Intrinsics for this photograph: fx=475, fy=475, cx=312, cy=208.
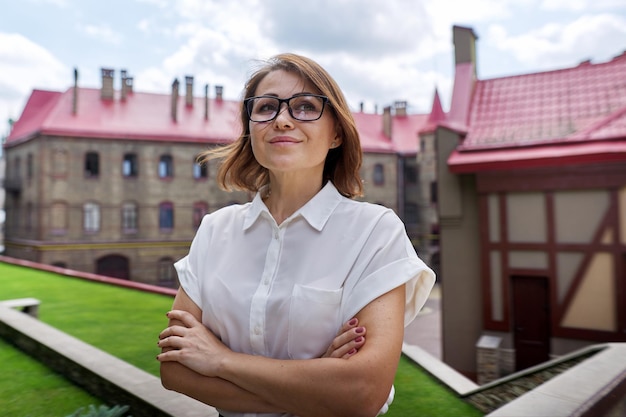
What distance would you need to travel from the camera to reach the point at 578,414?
2529mm

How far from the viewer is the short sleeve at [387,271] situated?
62.8 inches

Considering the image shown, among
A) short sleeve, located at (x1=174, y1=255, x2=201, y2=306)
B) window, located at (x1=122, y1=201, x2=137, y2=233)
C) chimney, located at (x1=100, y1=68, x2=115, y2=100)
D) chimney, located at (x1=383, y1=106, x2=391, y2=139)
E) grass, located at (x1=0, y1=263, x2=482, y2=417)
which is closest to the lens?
short sleeve, located at (x1=174, y1=255, x2=201, y2=306)

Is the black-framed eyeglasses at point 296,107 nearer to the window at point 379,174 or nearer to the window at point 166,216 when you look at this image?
the window at point 166,216

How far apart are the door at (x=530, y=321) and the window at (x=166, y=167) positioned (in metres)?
20.6

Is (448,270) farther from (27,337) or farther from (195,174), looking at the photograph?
(195,174)

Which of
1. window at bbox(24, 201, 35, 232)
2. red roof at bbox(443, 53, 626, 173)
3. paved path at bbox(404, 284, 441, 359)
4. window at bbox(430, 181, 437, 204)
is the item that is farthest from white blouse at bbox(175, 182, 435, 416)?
window at bbox(430, 181, 437, 204)

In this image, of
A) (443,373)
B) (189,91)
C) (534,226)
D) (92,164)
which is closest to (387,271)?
(443,373)

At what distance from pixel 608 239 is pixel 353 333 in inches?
345

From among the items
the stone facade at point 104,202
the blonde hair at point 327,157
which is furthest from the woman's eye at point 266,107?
the stone facade at point 104,202

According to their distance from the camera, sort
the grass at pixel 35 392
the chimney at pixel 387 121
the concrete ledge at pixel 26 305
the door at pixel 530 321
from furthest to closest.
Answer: the chimney at pixel 387 121 → the door at pixel 530 321 → the concrete ledge at pixel 26 305 → the grass at pixel 35 392

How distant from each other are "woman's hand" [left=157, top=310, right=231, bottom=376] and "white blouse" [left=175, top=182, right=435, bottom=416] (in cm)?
7

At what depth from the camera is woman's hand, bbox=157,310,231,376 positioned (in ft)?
5.38

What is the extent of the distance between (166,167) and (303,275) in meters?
25.6

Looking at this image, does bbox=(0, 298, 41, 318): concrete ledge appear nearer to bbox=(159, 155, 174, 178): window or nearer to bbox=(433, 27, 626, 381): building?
bbox=(433, 27, 626, 381): building
